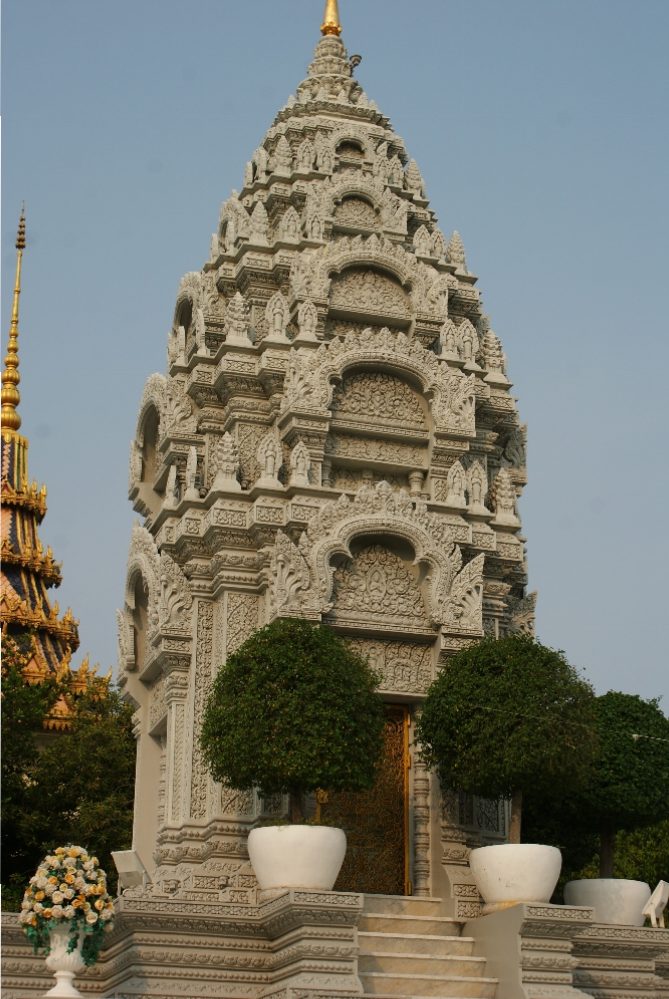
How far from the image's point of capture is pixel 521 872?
15023 mm

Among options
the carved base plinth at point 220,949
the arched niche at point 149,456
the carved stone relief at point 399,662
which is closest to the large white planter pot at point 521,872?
the carved base plinth at point 220,949

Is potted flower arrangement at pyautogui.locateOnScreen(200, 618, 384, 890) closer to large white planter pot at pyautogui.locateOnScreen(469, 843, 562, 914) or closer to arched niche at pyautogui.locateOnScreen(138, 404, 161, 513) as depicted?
large white planter pot at pyautogui.locateOnScreen(469, 843, 562, 914)

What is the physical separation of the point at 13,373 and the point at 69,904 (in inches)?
1145

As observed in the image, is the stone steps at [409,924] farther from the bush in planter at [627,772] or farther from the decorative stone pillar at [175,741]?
the decorative stone pillar at [175,741]

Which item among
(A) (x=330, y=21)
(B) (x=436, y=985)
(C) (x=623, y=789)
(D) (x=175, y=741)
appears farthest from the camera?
(A) (x=330, y=21)

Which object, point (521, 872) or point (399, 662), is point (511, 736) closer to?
point (521, 872)

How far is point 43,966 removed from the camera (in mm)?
14398

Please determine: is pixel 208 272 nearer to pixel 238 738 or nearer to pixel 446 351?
pixel 446 351

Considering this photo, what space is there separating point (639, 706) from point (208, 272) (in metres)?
8.51

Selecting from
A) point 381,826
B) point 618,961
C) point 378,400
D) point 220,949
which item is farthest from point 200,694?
point 618,961

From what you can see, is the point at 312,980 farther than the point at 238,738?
No

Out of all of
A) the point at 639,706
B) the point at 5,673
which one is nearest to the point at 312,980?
the point at 639,706

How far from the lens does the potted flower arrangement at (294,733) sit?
14.5 meters

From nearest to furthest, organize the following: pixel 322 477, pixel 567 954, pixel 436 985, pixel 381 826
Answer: pixel 567 954 < pixel 436 985 < pixel 381 826 < pixel 322 477
